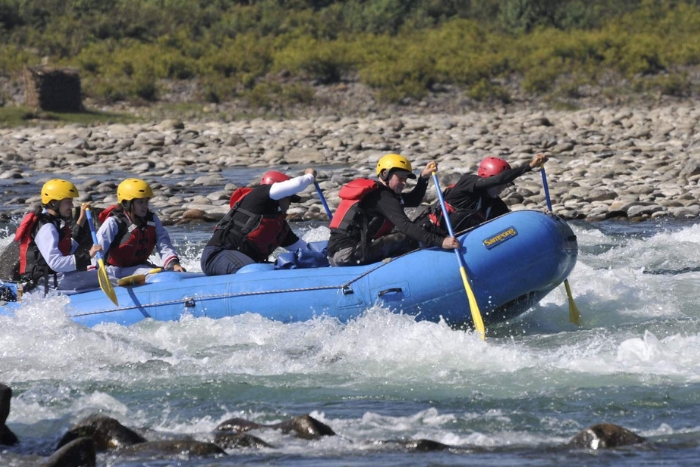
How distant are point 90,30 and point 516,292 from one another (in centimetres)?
2798

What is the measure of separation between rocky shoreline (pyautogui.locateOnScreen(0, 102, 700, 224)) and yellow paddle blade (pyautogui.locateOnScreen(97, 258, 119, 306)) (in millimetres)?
6257

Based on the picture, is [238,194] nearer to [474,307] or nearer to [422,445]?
[474,307]

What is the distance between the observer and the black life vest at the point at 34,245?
8891mm

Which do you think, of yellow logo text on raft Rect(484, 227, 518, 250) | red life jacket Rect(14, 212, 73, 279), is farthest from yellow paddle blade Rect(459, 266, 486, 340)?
red life jacket Rect(14, 212, 73, 279)

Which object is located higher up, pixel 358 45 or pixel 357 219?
pixel 357 219

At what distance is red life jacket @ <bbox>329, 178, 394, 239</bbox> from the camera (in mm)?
8617

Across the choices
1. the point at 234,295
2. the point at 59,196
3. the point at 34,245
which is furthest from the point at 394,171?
the point at 34,245

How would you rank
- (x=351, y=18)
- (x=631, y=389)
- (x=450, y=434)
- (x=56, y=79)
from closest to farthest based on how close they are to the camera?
1. (x=450, y=434)
2. (x=631, y=389)
3. (x=56, y=79)
4. (x=351, y=18)

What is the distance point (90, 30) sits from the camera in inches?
1347

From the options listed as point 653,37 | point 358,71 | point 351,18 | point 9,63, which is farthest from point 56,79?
point 653,37

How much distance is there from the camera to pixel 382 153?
2070 cm

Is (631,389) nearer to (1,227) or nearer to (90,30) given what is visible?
(1,227)

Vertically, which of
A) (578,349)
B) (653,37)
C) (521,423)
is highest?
(521,423)

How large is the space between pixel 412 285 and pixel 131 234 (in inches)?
93.1
